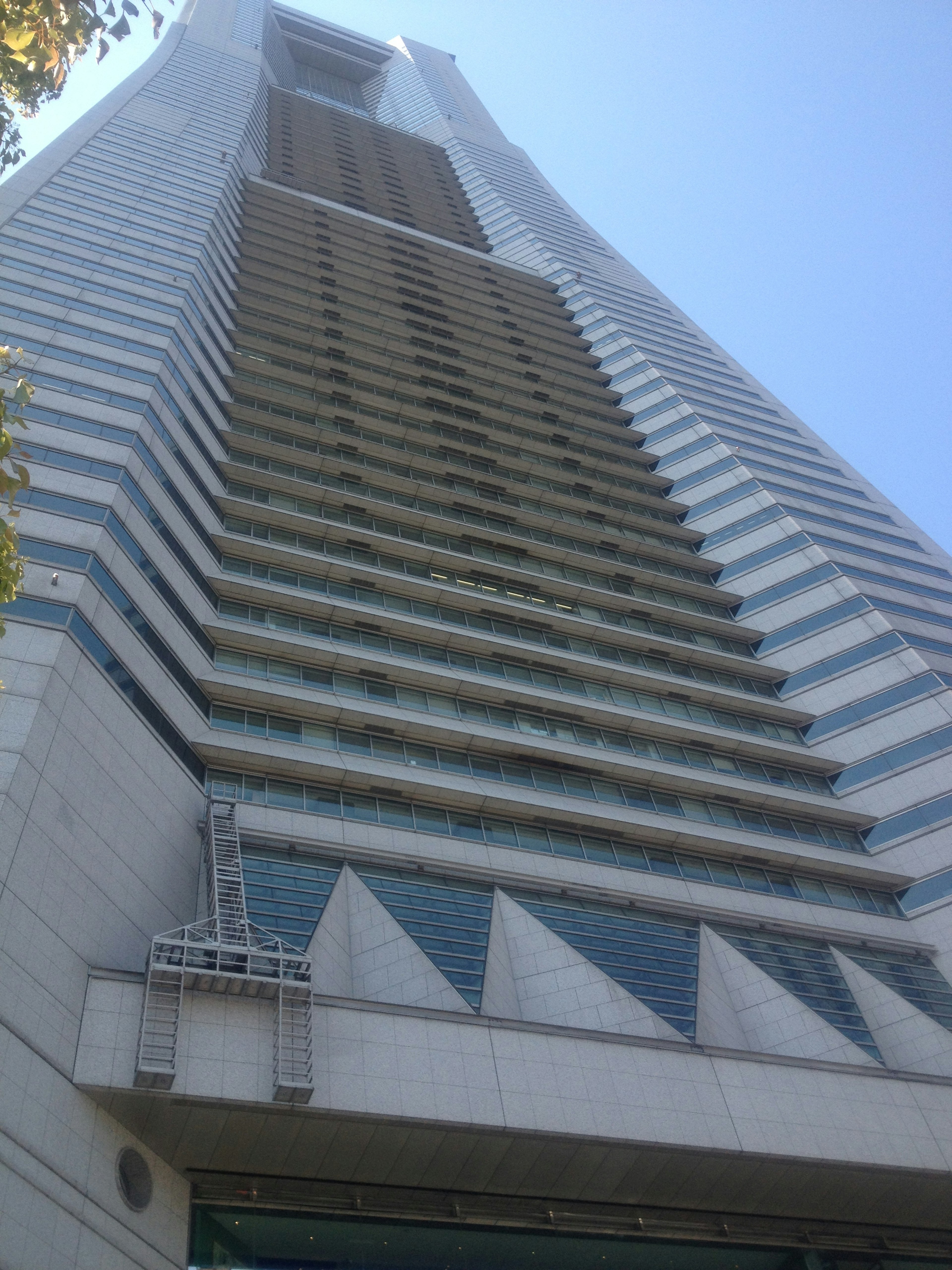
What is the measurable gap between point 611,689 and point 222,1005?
72.9 feet

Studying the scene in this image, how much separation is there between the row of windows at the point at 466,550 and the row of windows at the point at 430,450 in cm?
558

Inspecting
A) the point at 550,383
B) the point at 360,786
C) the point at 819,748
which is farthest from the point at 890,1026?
the point at 550,383

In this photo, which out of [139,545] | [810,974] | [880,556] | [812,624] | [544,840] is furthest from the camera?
[880,556]

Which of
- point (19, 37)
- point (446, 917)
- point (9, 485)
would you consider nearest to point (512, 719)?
point (446, 917)

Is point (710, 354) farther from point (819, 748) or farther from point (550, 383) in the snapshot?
A: point (819, 748)

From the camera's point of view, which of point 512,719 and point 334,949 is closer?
point 334,949

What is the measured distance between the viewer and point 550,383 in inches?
2468

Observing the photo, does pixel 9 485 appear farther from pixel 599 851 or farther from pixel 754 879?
pixel 754 879

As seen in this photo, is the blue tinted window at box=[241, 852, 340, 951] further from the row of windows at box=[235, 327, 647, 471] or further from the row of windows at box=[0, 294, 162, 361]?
the row of windows at box=[235, 327, 647, 471]

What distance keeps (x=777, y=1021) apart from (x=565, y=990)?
5968mm

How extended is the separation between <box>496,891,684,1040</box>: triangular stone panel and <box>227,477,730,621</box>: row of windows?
1692 centimetres

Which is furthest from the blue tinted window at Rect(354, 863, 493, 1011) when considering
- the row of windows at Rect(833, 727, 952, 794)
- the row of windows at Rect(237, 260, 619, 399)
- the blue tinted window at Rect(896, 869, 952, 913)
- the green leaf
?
the row of windows at Rect(237, 260, 619, 399)

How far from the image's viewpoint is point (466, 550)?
44062 mm

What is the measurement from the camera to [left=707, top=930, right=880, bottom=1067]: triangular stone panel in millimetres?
27469
